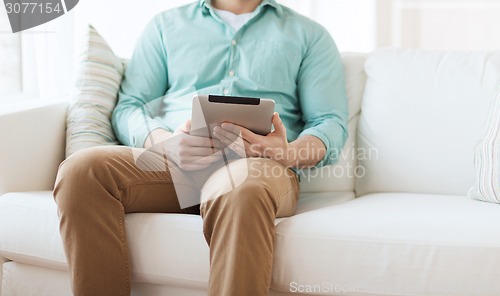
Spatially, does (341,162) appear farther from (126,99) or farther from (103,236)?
(103,236)

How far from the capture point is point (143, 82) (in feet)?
6.68

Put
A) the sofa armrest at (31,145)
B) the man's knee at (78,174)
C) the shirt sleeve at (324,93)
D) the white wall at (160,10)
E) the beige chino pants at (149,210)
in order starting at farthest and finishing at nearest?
the white wall at (160,10) < the shirt sleeve at (324,93) < the sofa armrest at (31,145) < the man's knee at (78,174) < the beige chino pants at (149,210)

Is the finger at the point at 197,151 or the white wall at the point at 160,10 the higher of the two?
the white wall at the point at 160,10

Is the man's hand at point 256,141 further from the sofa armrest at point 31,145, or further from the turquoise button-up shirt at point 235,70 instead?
the sofa armrest at point 31,145

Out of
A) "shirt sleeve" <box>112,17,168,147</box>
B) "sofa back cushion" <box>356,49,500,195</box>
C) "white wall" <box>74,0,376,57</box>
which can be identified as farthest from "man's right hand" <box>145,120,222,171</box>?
"white wall" <box>74,0,376,57</box>

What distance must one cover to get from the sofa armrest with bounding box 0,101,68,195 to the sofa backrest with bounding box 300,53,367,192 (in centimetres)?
72

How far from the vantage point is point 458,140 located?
195cm

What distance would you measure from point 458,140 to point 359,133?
0.29 m

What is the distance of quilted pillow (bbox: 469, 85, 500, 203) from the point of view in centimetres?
176

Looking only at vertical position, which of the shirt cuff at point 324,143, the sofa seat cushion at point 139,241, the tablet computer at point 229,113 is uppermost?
the tablet computer at point 229,113

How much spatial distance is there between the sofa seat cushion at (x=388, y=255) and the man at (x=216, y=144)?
8 cm

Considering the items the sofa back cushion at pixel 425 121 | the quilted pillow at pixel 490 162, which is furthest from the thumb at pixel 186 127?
the quilted pillow at pixel 490 162

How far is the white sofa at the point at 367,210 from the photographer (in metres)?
1.48

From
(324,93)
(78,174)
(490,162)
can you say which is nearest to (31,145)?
(78,174)
